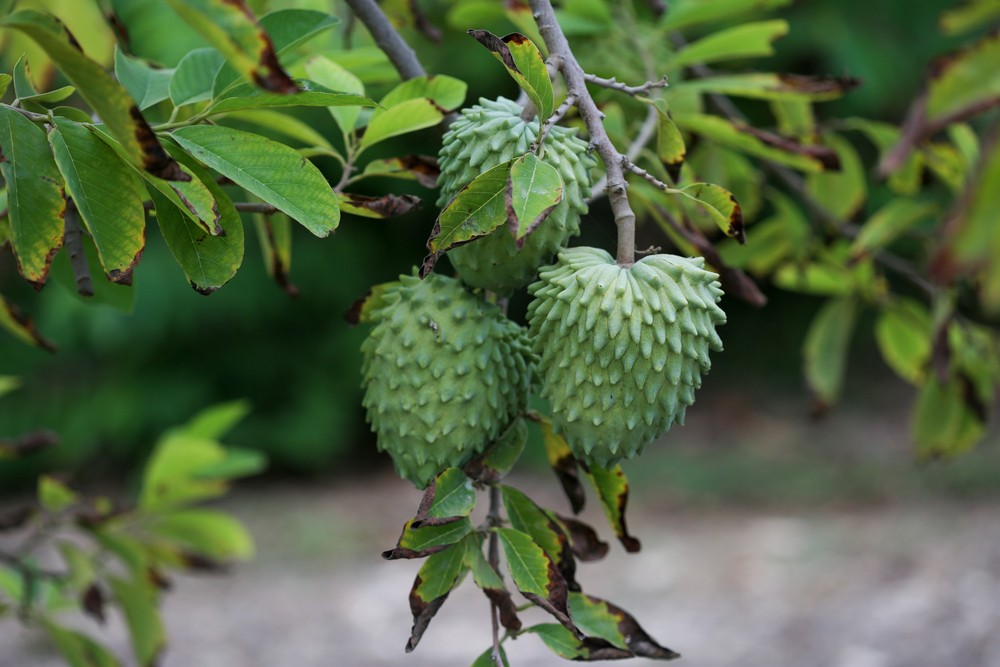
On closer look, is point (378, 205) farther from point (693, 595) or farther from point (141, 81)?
point (693, 595)

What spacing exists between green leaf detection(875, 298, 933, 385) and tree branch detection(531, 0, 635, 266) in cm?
121

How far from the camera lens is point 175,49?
152 inches

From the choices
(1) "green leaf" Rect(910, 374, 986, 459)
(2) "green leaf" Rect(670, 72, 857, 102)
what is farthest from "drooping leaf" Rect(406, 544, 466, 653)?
(1) "green leaf" Rect(910, 374, 986, 459)

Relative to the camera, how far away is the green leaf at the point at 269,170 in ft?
2.32

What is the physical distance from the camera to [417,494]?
4738 millimetres

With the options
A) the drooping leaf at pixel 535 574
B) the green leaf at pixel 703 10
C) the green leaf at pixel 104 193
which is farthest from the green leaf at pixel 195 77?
the green leaf at pixel 703 10

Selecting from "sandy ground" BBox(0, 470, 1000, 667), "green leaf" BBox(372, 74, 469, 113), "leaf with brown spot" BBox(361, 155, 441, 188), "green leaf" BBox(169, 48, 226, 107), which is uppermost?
"green leaf" BBox(169, 48, 226, 107)

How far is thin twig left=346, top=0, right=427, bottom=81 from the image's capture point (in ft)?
2.93

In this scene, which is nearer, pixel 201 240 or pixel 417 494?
pixel 201 240

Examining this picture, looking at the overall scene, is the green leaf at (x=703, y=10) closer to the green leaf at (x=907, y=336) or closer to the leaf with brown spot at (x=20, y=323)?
the green leaf at (x=907, y=336)

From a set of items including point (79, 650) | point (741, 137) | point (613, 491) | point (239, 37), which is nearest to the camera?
point (239, 37)

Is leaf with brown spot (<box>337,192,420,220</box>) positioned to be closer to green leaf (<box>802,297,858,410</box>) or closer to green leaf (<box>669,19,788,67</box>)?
green leaf (<box>669,19,788,67</box>)

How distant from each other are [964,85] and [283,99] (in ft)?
1.50

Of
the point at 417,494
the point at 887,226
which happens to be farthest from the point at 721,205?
the point at 417,494
